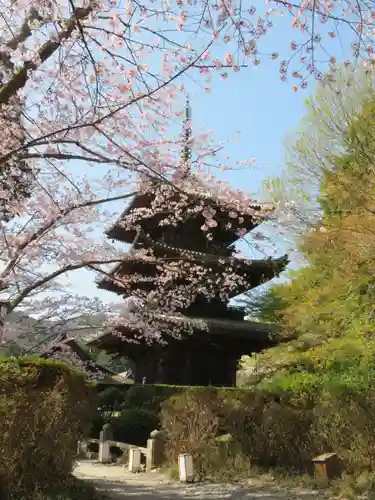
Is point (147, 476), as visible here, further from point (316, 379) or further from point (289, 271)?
point (289, 271)

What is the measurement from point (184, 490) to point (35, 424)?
3105mm

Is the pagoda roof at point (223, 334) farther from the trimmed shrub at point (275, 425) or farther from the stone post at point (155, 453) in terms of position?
the trimmed shrub at point (275, 425)

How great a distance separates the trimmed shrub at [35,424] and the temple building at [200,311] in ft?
26.5

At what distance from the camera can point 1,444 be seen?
18.0ft

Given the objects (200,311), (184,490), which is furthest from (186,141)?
(200,311)

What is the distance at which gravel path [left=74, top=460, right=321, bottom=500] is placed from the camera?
6.92 metres

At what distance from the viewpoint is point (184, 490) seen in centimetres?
764

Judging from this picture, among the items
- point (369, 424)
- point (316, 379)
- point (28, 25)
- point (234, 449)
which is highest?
point (28, 25)

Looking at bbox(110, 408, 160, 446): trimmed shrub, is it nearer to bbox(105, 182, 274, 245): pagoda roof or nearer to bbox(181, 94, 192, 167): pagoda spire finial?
bbox(105, 182, 274, 245): pagoda roof

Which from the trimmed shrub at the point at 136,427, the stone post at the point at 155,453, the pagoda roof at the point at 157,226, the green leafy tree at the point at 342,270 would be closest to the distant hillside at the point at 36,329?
the stone post at the point at 155,453

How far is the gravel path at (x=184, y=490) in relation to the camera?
6922mm

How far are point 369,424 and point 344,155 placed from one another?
11441mm

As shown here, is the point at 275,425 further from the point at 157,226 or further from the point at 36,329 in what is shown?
the point at 157,226

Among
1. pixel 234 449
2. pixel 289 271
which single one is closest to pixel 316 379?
pixel 234 449
